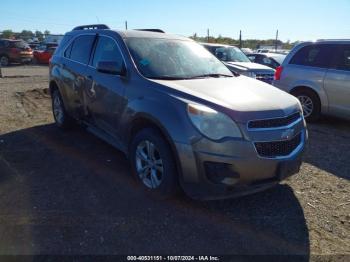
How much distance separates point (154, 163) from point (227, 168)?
2.94 ft

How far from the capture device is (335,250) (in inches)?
119

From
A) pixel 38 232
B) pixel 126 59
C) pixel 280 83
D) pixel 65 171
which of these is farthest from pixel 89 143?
pixel 280 83

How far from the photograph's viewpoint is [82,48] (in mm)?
5484

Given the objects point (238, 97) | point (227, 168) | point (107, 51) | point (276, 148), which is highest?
point (107, 51)

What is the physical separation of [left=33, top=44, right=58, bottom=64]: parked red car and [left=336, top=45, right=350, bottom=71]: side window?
2252 centimetres

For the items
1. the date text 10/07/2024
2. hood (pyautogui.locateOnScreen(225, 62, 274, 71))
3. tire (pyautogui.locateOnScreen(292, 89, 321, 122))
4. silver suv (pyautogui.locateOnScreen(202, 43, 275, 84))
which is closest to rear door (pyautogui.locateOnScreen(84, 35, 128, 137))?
the date text 10/07/2024

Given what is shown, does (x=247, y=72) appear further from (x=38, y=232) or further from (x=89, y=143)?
(x=38, y=232)

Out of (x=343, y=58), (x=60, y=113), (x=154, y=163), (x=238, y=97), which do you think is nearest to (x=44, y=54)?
(x=60, y=113)

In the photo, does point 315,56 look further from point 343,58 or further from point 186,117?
point 186,117

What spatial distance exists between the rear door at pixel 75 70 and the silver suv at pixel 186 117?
0.36 feet

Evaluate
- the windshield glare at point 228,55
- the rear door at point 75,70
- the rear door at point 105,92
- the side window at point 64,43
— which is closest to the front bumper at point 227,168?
the rear door at point 105,92

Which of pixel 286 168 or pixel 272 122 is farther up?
pixel 272 122

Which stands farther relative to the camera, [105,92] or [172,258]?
[105,92]

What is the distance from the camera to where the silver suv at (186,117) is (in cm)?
322
